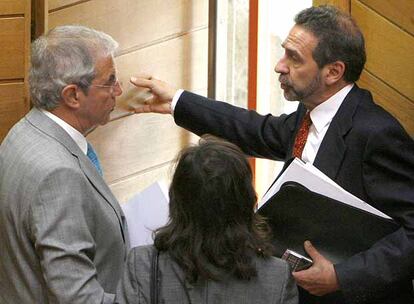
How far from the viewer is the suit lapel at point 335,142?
2.62m

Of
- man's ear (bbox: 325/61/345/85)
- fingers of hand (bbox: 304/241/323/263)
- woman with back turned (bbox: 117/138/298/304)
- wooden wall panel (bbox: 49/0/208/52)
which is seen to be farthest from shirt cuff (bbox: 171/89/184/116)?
woman with back turned (bbox: 117/138/298/304)

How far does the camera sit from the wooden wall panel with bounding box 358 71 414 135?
321cm

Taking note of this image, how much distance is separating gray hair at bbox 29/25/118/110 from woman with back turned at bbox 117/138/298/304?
0.52m

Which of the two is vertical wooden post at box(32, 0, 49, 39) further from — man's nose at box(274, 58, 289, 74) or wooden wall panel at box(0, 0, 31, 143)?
man's nose at box(274, 58, 289, 74)

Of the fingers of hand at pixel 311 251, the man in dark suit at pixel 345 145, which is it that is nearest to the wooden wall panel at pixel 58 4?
the man in dark suit at pixel 345 145

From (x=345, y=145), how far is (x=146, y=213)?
60cm

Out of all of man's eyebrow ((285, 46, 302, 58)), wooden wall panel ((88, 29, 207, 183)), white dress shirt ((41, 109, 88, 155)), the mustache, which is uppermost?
man's eyebrow ((285, 46, 302, 58))

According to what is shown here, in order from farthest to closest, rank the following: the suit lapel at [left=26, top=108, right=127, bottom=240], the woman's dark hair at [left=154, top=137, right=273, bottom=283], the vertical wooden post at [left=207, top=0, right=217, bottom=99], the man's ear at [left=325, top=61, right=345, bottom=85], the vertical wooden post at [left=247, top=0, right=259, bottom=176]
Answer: the vertical wooden post at [left=247, top=0, right=259, bottom=176], the vertical wooden post at [left=207, top=0, right=217, bottom=99], the man's ear at [left=325, top=61, right=345, bottom=85], the suit lapel at [left=26, top=108, right=127, bottom=240], the woman's dark hair at [left=154, top=137, right=273, bottom=283]

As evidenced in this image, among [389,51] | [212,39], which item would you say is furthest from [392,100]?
[212,39]

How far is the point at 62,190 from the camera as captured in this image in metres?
2.29

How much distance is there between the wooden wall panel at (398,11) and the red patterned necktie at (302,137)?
1.97 feet

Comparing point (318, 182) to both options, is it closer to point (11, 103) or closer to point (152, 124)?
point (152, 124)

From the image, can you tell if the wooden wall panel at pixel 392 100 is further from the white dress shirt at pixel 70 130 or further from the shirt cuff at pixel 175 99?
the white dress shirt at pixel 70 130

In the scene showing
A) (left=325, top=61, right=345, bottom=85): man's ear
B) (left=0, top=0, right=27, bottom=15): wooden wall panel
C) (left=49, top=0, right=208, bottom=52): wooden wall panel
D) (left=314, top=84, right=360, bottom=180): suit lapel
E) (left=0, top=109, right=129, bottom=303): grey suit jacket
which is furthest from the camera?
(left=49, top=0, right=208, bottom=52): wooden wall panel
